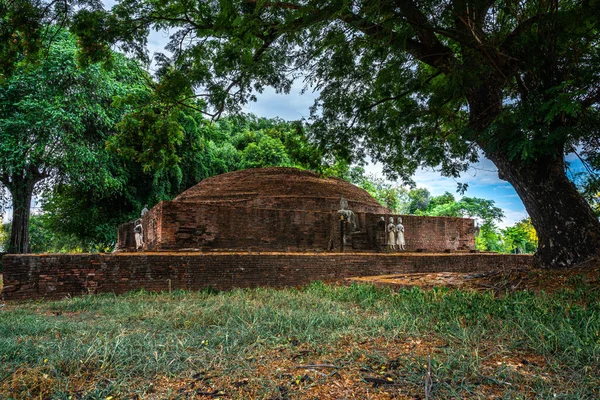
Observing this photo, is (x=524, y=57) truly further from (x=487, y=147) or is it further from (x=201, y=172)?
(x=201, y=172)

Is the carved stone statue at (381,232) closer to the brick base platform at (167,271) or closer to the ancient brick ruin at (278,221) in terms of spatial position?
the ancient brick ruin at (278,221)

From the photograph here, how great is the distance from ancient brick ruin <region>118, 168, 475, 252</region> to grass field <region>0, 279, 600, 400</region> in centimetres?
612

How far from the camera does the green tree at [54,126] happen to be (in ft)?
43.3

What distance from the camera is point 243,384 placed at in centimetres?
229

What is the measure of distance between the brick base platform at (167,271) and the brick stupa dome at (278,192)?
4837 millimetres

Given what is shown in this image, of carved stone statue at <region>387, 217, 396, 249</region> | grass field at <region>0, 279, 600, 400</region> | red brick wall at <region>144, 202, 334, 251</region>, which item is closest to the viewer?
grass field at <region>0, 279, 600, 400</region>

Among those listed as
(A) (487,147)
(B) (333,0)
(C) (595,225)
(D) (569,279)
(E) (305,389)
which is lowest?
(E) (305,389)

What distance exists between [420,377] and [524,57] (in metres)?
5.01

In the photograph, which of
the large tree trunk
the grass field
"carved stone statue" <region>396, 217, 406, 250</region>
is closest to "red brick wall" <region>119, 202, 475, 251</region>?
"carved stone statue" <region>396, 217, 406, 250</region>

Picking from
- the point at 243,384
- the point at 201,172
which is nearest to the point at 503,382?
the point at 243,384

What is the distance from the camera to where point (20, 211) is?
15.0 metres

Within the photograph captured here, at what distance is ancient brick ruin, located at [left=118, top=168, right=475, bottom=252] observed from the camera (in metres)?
10.4

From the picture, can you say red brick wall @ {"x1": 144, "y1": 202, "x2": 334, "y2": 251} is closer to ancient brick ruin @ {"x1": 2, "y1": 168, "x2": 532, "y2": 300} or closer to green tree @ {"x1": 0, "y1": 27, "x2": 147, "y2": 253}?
ancient brick ruin @ {"x1": 2, "y1": 168, "x2": 532, "y2": 300}

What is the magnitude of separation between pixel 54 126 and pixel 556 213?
49.7 ft
